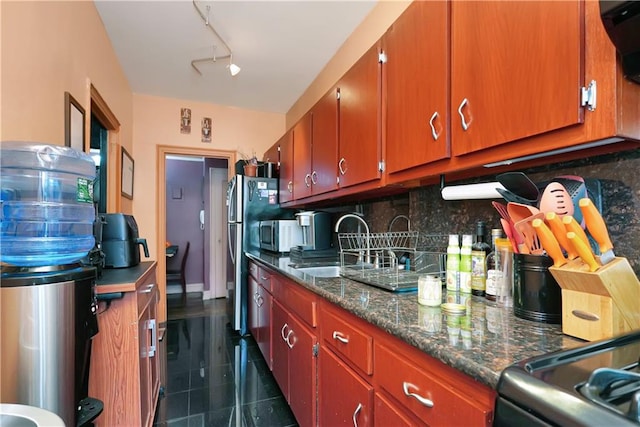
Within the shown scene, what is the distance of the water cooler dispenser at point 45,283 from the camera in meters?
0.90

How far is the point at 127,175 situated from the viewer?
10.8 ft

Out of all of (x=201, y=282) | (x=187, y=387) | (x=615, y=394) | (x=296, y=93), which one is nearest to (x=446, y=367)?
(x=615, y=394)

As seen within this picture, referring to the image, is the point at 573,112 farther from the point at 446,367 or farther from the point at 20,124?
the point at 20,124

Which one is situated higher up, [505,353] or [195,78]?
[195,78]

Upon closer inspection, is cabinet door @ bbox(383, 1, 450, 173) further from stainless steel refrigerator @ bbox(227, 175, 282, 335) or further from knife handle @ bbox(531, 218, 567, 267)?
stainless steel refrigerator @ bbox(227, 175, 282, 335)

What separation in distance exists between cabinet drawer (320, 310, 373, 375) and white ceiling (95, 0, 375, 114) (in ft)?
7.03

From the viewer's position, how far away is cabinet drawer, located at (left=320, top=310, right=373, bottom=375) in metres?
1.04

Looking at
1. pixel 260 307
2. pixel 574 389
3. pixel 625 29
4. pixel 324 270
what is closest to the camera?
pixel 574 389

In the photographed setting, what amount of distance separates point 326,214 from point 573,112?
2069 millimetres

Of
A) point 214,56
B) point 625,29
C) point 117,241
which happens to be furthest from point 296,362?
point 214,56

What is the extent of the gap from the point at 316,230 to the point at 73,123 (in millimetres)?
1778

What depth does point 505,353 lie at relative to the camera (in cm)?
70

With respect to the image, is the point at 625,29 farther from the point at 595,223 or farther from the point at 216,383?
the point at 216,383

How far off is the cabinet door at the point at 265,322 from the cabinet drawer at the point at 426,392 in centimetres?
147
